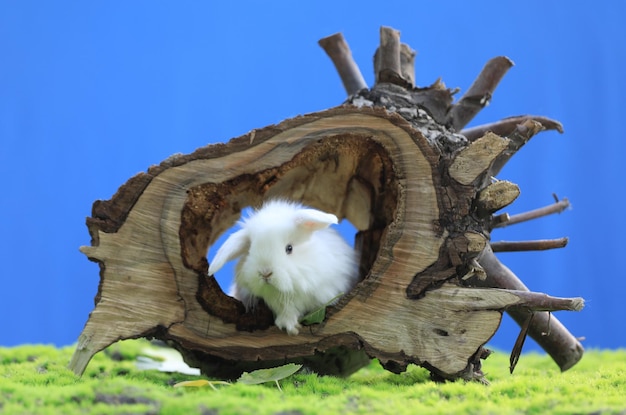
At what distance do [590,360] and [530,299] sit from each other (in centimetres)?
189

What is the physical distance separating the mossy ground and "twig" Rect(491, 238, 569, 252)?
0.65 m

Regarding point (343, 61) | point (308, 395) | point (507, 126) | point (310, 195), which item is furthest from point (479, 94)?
point (308, 395)

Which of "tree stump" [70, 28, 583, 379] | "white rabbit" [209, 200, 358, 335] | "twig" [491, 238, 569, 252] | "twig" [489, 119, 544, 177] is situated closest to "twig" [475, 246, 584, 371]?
"tree stump" [70, 28, 583, 379]

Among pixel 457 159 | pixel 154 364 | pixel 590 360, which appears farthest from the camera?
pixel 590 360

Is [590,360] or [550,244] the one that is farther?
[590,360]

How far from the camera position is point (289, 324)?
9.61 ft

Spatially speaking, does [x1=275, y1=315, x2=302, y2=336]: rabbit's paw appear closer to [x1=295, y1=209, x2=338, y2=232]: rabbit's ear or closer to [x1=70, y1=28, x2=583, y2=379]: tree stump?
[x1=70, y1=28, x2=583, y2=379]: tree stump

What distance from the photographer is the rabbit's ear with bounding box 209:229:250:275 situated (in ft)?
9.39

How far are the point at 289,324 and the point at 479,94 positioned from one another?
1.68 m

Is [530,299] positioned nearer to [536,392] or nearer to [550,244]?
[536,392]

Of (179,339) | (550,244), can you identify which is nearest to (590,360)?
(550,244)

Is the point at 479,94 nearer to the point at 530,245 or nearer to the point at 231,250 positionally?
the point at 530,245

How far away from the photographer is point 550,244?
10.9 ft

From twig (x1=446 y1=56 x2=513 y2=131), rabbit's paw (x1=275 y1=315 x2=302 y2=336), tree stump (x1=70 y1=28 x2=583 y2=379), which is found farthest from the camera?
twig (x1=446 y1=56 x2=513 y2=131)
